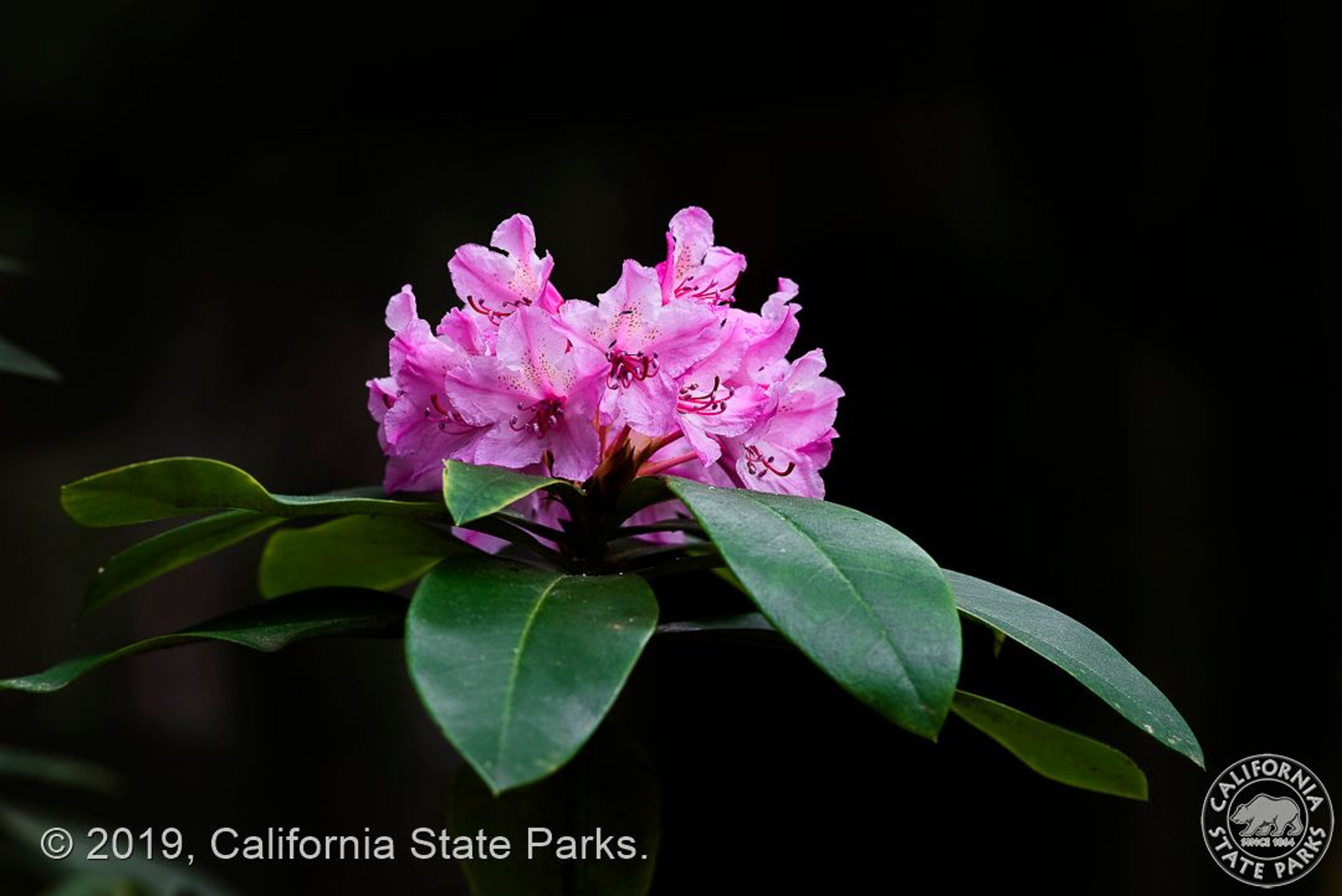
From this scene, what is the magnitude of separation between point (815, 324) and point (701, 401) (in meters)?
1.54

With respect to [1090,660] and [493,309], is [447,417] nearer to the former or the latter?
[493,309]

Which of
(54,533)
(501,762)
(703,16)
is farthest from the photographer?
(703,16)

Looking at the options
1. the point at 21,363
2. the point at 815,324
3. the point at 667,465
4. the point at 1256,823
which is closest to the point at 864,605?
the point at 667,465

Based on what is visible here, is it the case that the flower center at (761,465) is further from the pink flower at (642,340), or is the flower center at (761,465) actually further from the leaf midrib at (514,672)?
the leaf midrib at (514,672)

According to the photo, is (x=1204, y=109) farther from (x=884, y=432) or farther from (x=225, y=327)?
(x=225, y=327)

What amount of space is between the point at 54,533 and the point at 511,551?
2.86 feet

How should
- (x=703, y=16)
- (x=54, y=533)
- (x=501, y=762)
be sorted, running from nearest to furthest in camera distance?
(x=501, y=762)
(x=54, y=533)
(x=703, y=16)

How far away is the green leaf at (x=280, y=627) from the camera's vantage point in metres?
0.70

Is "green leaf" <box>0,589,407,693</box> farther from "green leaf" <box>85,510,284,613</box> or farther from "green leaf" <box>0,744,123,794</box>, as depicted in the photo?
"green leaf" <box>0,744,123,794</box>

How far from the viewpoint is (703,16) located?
2354 millimetres

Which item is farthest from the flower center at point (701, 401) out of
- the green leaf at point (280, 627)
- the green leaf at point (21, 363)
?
the green leaf at point (21, 363)

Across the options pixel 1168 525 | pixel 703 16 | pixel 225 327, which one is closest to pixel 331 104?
pixel 225 327

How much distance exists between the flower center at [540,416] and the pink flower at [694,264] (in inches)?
5.2

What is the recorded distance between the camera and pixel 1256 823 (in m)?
1.21
